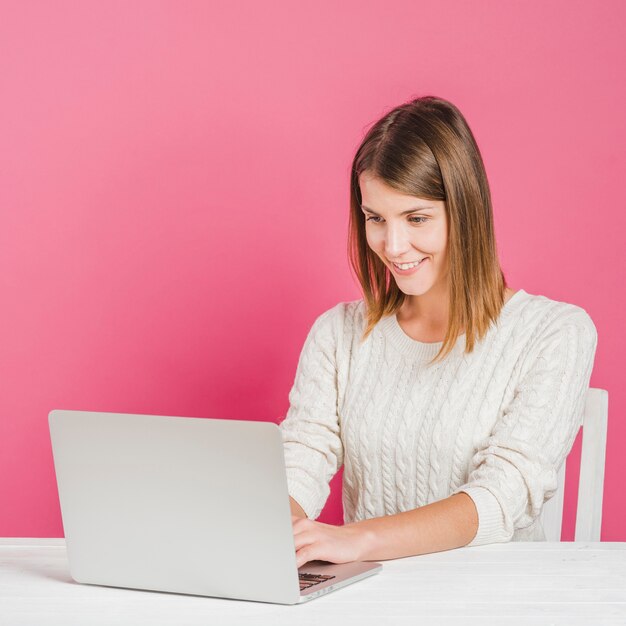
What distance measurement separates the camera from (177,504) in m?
1.23

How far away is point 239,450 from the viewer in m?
1.18

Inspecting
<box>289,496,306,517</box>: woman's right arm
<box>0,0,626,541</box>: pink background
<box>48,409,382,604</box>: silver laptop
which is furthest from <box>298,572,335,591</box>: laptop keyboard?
<box>0,0,626,541</box>: pink background

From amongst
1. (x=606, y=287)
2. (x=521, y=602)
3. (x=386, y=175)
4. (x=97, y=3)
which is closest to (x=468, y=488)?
(x=521, y=602)

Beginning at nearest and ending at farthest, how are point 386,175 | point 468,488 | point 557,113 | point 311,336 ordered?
point 468,488 → point 386,175 → point 311,336 → point 557,113

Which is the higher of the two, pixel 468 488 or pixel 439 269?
pixel 439 269

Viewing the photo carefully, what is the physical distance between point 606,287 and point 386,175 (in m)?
0.92

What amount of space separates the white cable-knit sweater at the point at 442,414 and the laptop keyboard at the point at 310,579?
37cm

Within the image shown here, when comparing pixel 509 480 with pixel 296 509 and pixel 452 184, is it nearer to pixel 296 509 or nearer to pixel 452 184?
pixel 296 509

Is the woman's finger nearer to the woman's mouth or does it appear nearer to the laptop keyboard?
the laptop keyboard

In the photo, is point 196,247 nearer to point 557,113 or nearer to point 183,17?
point 183,17

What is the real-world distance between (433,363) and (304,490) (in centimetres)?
34

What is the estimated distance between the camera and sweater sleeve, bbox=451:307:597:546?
1606mm

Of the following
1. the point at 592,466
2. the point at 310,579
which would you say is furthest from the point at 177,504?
the point at 592,466

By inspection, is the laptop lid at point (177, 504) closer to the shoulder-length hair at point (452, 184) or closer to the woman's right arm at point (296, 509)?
the woman's right arm at point (296, 509)
